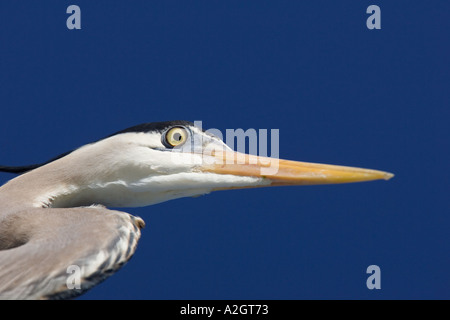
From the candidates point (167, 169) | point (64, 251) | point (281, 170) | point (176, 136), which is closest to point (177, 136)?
point (176, 136)

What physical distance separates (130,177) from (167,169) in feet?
0.32

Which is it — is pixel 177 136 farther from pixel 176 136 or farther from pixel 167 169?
pixel 167 169

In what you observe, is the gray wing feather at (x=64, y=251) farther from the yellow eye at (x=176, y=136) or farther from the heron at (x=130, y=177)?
the yellow eye at (x=176, y=136)

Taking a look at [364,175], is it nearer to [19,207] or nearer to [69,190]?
[69,190]

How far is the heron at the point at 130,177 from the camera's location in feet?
4.63

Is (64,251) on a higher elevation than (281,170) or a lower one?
lower

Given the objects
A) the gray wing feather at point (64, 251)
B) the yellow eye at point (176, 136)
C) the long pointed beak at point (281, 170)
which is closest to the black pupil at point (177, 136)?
the yellow eye at point (176, 136)

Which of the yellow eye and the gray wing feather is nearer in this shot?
the gray wing feather

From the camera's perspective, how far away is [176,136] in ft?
5.47

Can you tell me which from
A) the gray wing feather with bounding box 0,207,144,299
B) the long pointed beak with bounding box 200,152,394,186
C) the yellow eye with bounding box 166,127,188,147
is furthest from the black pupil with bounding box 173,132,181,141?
the gray wing feather with bounding box 0,207,144,299

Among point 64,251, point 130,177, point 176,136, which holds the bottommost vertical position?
point 64,251

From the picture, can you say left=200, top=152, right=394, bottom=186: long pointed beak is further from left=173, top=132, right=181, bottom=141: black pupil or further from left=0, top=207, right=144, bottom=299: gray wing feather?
left=0, top=207, right=144, bottom=299: gray wing feather

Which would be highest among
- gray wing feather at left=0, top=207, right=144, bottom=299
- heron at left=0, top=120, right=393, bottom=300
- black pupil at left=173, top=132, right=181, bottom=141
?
black pupil at left=173, top=132, right=181, bottom=141

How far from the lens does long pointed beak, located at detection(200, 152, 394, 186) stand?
5.42ft
